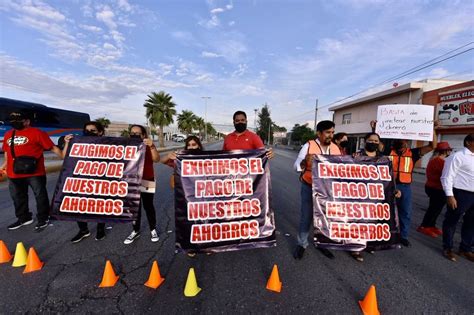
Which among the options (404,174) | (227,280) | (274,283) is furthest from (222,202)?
(404,174)

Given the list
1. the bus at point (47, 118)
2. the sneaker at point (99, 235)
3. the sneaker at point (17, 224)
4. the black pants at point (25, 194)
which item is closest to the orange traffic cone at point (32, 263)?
the sneaker at point (99, 235)

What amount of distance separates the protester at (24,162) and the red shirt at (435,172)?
21.5ft

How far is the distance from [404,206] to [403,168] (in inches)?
25.4

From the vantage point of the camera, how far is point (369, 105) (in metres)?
22.5

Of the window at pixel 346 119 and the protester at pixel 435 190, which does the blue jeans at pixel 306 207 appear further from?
the window at pixel 346 119

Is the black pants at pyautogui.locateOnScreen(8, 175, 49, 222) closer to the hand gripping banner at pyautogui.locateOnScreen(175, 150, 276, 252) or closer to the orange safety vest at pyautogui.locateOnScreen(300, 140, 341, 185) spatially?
the hand gripping banner at pyautogui.locateOnScreen(175, 150, 276, 252)

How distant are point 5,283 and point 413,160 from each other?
19.4 feet

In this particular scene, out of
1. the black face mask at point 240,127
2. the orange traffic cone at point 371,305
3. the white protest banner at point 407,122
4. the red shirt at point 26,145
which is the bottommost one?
the orange traffic cone at point 371,305

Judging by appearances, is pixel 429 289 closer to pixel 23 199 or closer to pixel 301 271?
pixel 301 271

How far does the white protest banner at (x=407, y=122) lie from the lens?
4234 millimetres

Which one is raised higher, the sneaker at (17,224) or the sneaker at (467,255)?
the sneaker at (467,255)

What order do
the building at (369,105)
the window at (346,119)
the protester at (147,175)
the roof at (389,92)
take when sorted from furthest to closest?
the window at (346,119)
the roof at (389,92)
the building at (369,105)
the protester at (147,175)

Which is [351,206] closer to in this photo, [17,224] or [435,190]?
[435,190]

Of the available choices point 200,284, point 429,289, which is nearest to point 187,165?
point 200,284
